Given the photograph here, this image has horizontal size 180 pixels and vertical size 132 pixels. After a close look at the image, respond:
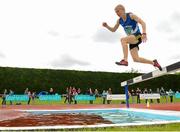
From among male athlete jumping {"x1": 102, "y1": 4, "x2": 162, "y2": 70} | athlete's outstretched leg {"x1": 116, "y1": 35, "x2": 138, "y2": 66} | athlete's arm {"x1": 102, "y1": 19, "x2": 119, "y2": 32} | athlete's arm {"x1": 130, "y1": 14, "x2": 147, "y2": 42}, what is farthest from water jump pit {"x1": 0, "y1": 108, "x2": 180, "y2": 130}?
athlete's arm {"x1": 102, "y1": 19, "x2": 119, "y2": 32}

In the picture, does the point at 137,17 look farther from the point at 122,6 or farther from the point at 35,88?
the point at 35,88

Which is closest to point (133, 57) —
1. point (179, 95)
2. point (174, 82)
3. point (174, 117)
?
point (174, 117)

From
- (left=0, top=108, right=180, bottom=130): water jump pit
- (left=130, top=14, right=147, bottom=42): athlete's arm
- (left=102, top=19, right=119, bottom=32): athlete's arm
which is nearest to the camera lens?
(left=0, top=108, right=180, bottom=130): water jump pit

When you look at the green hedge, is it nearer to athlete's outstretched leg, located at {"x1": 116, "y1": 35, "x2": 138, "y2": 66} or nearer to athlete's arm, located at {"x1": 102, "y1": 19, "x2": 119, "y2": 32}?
athlete's arm, located at {"x1": 102, "y1": 19, "x2": 119, "y2": 32}

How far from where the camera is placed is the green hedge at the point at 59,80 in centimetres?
2958

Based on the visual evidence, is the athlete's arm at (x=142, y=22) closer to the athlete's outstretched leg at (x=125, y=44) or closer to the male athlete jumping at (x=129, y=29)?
the male athlete jumping at (x=129, y=29)

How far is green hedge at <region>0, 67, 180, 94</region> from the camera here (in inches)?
1164

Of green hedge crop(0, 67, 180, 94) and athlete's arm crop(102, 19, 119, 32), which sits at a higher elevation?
green hedge crop(0, 67, 180, 94)

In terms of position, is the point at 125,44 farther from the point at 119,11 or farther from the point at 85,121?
the point at 85,121

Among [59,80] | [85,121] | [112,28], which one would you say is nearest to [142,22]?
[112,28]

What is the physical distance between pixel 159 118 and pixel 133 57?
222 centimetres

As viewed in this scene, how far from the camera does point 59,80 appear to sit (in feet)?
104

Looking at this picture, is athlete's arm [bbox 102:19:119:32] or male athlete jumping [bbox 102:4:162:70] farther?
athlete's arm [bbox 102:19:119:32]

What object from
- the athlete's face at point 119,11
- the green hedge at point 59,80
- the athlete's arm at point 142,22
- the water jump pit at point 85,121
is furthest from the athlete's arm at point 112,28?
the green hedge at point 59,80
